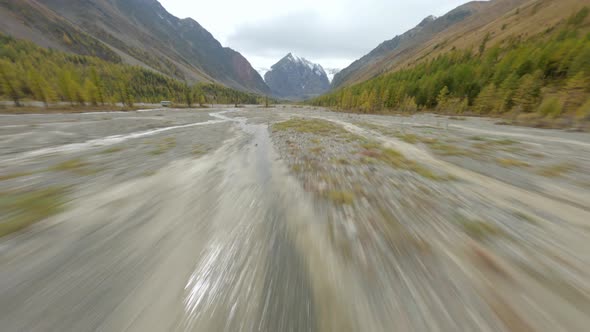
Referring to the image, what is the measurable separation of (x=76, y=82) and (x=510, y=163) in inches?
3322

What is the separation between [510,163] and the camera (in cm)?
Result: 696

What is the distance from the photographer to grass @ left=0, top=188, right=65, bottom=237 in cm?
311

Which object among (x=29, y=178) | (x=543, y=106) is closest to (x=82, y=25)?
(x=29, y=178)

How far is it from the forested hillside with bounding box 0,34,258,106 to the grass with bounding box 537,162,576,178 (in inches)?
3014

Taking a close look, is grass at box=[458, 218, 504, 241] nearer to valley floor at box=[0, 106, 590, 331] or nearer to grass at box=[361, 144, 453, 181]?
valley floor at box=[0, 106, 590, 331]

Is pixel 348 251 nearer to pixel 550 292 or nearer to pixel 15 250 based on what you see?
pixel 550 292

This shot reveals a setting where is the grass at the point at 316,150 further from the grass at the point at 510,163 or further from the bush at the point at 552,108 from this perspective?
the bush at the point at 552,108

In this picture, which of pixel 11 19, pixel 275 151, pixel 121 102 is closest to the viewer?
pixel 275 151

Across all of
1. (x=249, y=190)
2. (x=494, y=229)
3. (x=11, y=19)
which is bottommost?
(x=249, y=190)

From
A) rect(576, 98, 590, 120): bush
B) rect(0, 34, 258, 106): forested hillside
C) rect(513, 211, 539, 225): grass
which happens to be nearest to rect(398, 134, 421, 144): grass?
rect(513, 211, 539, 225): grass

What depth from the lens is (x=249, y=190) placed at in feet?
17.3

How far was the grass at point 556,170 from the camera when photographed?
583cm

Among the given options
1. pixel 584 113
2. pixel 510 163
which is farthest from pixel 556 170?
pixel 584 113

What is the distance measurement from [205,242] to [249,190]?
229cm
